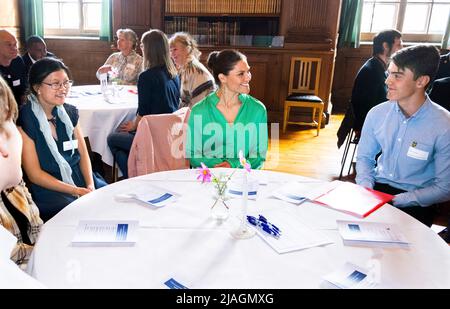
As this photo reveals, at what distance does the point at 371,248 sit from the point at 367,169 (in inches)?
38.4

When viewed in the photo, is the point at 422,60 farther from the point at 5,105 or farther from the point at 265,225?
the point at 5,105

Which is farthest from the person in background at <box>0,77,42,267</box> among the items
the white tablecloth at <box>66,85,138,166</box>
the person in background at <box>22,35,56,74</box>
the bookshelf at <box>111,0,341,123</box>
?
the bookshelf at <box>111,0,341,123</box>

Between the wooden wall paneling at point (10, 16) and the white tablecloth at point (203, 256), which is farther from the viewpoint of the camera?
the wooden wall paneling at point (10, 16)

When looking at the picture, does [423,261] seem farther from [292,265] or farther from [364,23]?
[364,23]

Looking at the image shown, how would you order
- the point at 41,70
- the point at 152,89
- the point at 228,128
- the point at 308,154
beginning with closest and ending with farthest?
1. the point at 41,70
2. the point at 228,128
3. the point at 152,89
4. the point at 308,154

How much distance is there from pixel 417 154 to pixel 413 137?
0.29 ft

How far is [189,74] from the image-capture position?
3674 mm

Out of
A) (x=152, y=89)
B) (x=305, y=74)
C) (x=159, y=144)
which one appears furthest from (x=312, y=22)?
(x=159, y=144)

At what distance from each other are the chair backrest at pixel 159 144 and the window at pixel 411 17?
5215mm

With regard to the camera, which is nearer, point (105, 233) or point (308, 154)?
point (105, 233)

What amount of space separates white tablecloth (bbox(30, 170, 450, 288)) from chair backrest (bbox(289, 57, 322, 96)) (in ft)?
14.1

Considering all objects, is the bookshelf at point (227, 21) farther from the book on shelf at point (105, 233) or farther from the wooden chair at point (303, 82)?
the book on shelf at point (105, 233)

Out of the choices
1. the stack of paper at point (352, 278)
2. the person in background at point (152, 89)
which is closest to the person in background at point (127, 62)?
the person in background at point (152, 89)

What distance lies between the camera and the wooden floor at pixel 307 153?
4.02 metres
